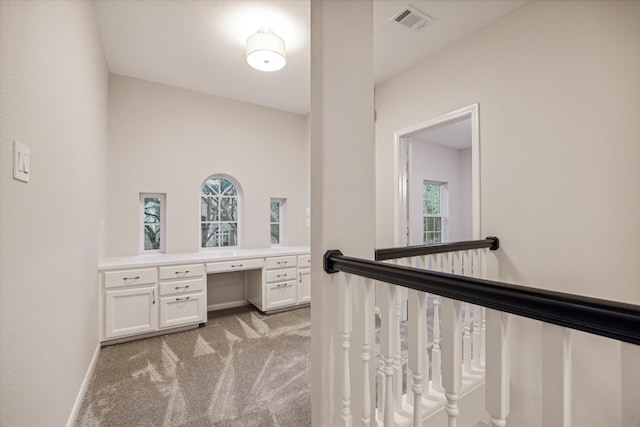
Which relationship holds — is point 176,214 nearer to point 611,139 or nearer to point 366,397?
point 366,397

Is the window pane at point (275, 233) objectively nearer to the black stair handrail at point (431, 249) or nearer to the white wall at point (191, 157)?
the white wall at point (191, 157)

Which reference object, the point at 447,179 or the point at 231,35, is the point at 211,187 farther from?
the point at 447,179

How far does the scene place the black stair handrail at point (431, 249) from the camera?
1611 mm

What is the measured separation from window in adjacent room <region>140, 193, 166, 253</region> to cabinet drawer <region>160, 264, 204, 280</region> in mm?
711

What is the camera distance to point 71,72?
5.63 ft

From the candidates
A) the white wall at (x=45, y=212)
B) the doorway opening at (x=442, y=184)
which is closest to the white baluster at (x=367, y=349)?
the white wall at (x=45, y=212)

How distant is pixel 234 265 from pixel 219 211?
1042 mm

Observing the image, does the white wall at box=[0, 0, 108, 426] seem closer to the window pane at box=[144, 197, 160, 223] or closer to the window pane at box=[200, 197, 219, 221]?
the window pane at box=[144, 197, 160, 223]

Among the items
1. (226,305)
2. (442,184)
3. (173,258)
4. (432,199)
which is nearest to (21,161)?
(173,258)

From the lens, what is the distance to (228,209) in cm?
416

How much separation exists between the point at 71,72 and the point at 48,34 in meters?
A: 0.41

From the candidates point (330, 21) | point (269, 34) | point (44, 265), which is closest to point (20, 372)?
point (44, 265)

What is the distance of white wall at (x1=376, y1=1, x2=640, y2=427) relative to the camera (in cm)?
177

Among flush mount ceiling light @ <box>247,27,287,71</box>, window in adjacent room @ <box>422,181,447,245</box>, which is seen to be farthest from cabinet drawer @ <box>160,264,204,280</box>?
window in adjacent room @ <box>422,181,447,245</box>
